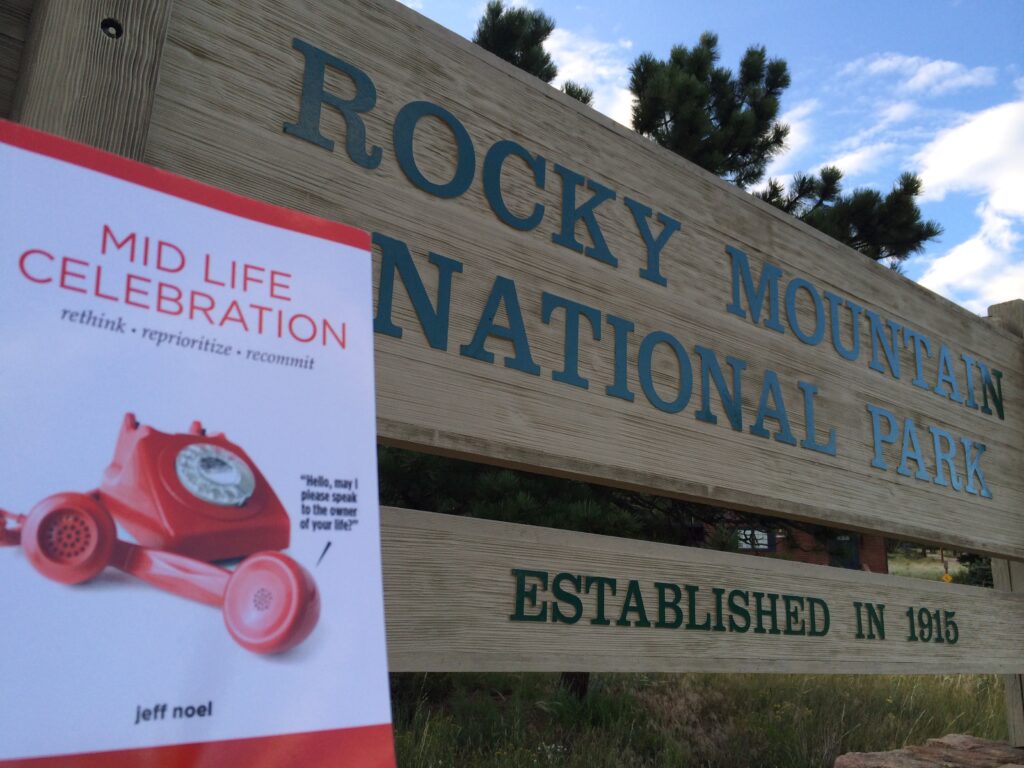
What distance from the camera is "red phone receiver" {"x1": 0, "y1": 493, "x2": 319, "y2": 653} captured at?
0.77m

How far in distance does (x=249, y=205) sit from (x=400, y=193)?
86cm

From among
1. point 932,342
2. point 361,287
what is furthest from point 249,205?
point 932,342

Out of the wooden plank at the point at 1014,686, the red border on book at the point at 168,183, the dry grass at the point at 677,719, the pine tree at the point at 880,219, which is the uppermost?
A: the pine tree at the point at 880,219

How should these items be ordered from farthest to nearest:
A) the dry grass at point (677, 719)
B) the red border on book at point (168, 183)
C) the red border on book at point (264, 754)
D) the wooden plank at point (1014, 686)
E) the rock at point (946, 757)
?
the dry grass at point (677, 719) < the wooden plank at point (1014, 686) < the rock at point (946, 757) < the red border on book at point (168, 183) < the red border on book at point (264, 754)

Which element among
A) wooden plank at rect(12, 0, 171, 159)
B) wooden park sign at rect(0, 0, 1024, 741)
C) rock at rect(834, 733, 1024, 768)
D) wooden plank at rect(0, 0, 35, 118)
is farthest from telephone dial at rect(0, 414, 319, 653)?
rock at rect(834, 733, 1024, 768)

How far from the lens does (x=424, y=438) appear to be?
1.76m

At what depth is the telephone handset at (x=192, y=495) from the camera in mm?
835

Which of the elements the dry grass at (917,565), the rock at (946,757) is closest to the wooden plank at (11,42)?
the rock at (946,757)

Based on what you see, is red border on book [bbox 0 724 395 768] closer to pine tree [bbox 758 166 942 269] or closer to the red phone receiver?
the red phone receiver

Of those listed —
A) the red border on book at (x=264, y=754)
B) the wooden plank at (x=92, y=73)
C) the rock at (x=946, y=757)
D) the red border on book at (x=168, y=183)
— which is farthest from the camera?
the rock at (x=946, y=757)

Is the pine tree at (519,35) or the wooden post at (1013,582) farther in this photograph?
the pine tree at (519,35)

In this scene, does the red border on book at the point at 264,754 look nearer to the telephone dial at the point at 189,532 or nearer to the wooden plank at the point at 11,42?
the telephone dial at the point at 189,532

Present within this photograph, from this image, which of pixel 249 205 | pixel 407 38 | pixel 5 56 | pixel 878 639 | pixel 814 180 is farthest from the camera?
pixel 814 180

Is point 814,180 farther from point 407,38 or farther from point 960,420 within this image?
point 407,38
